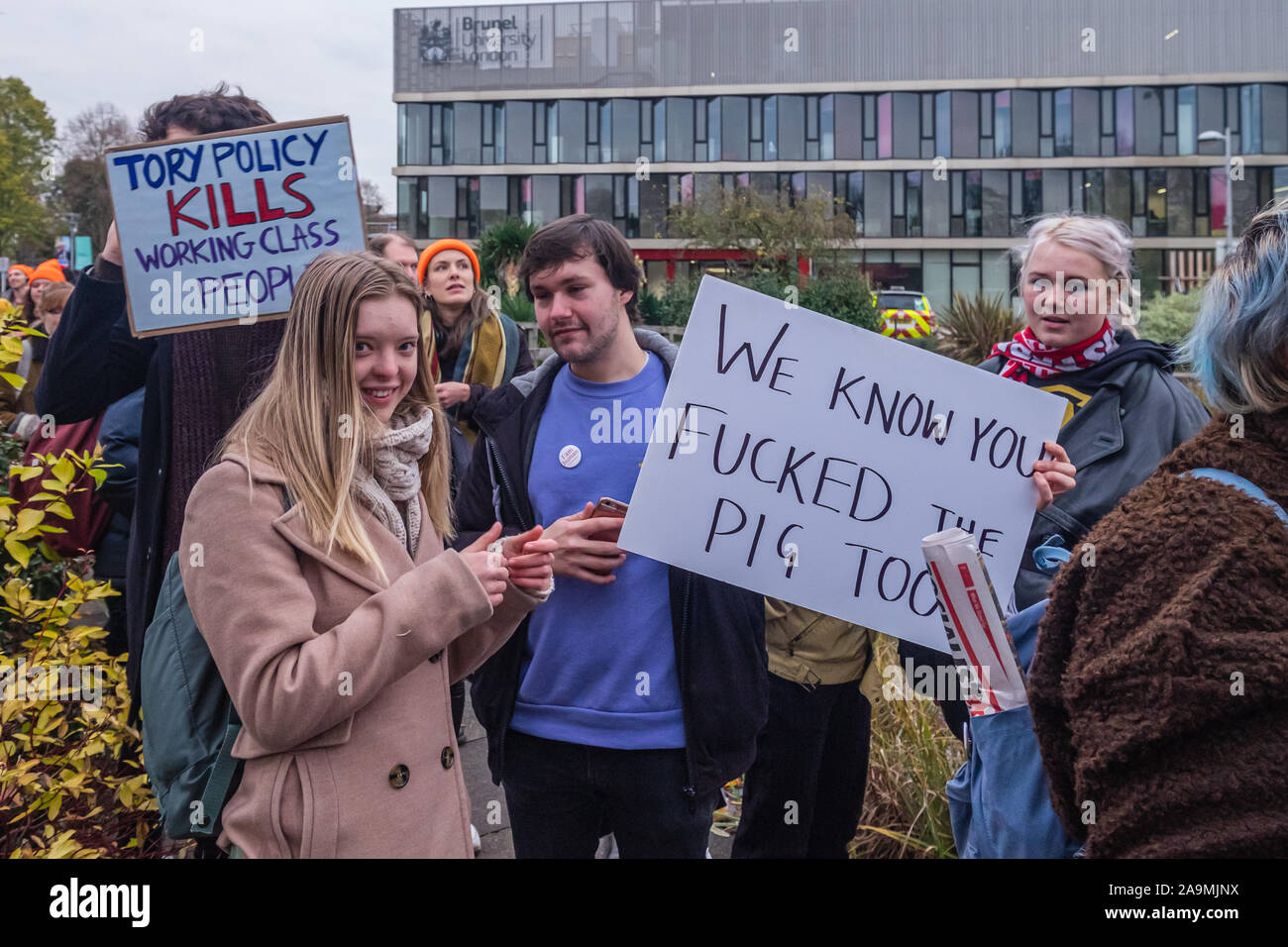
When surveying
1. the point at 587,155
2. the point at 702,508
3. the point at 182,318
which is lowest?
the point at 702,508

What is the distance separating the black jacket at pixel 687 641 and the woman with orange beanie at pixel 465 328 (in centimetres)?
227

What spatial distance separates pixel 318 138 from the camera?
309 centimetres

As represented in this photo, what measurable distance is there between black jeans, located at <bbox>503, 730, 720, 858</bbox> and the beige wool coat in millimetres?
607

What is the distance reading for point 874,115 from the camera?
4725cm

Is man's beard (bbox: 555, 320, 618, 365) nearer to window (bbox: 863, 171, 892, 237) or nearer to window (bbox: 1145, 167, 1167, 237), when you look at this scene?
window (bbox: 863, 171, 892, 237)

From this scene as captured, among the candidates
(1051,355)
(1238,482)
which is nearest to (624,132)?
(1051,355)

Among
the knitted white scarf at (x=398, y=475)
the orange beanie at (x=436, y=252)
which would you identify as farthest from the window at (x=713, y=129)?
the knitted white scarf at (x=398, y=475)

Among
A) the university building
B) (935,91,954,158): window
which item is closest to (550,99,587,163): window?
the university building

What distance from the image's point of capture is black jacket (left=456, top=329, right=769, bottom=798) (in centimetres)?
268

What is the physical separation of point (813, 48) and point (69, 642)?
158 feet

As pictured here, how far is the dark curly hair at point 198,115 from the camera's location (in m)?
3.12

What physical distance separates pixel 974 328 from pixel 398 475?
12.0 m

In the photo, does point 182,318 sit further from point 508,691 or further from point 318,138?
point 508,691

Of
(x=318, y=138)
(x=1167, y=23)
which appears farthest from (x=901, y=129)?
(x=318, y=138)
